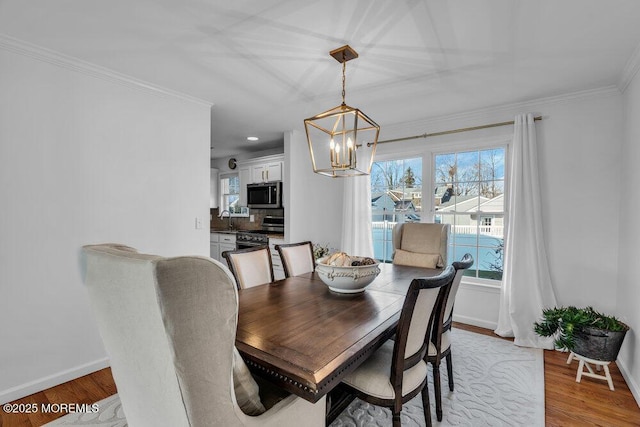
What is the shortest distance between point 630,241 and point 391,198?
2.31 meters

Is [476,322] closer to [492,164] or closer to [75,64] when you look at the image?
[492,164]

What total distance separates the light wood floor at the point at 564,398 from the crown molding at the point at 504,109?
2420 mm

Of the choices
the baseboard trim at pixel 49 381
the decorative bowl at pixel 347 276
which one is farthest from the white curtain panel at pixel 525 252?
the baseboard trim at pixel 49 381

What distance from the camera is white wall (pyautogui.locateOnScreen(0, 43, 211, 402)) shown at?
6.88 ft

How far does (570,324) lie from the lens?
2.46 m

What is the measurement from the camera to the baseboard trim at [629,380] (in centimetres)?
213

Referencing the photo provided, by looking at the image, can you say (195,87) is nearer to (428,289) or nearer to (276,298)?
(276,298)

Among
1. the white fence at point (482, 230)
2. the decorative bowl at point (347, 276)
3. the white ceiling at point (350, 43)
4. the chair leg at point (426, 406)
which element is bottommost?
the chair leg at point (426, 406)

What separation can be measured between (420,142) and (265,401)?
3399 millimetres

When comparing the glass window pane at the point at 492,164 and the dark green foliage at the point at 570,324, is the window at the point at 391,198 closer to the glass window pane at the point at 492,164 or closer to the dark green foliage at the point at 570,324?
the glass window pane at the point at 492,164

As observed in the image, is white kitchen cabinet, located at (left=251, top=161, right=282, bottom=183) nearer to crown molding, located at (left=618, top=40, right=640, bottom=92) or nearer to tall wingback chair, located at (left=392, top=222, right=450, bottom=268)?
tall wingback chair, located at (left=392, top=222, right=450, bottom=268)

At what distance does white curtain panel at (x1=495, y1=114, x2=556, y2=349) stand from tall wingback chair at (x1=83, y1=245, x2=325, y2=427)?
3.03 metres

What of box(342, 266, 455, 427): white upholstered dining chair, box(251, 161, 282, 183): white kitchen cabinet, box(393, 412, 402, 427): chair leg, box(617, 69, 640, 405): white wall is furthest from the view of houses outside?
box(393, 412, 402, 427): chair leg

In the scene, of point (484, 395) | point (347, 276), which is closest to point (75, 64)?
point (347, 276)
